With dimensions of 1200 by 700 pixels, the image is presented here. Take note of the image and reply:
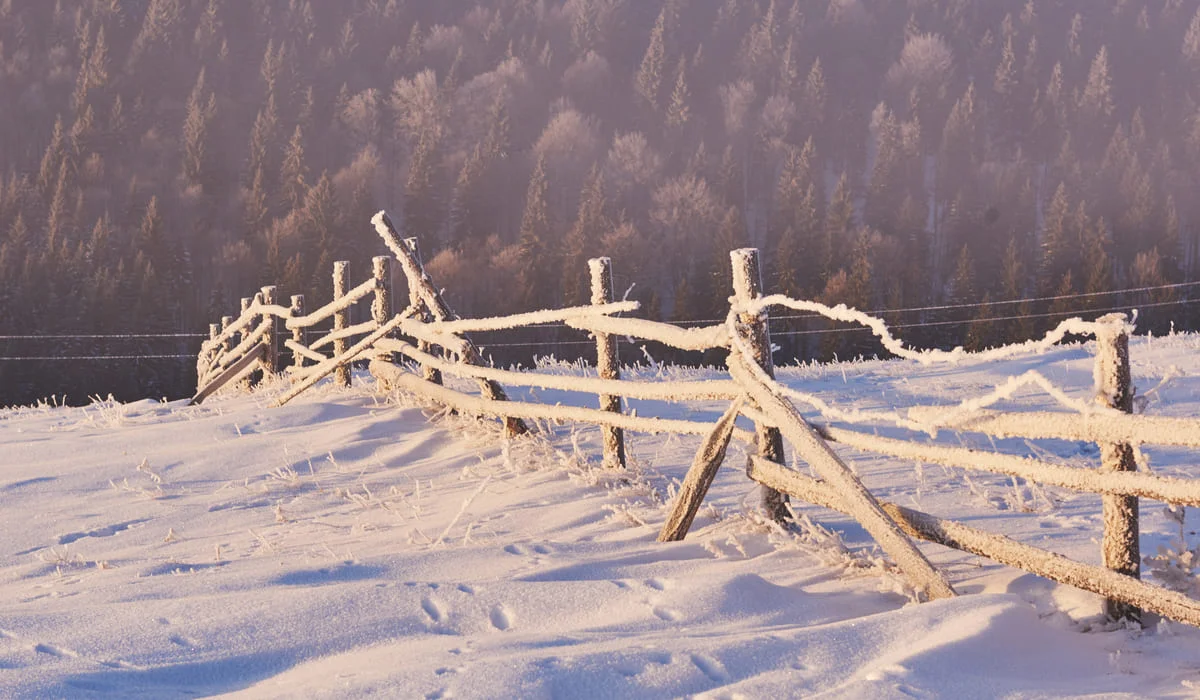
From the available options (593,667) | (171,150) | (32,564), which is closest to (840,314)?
(593,667)

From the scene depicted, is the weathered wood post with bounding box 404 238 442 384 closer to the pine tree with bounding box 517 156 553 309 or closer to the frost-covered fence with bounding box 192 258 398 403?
the frost-covered fence with bounding box 192 258 398 403

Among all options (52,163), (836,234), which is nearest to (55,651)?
(836,234)

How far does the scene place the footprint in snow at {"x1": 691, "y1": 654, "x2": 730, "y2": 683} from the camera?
2824 millimetres

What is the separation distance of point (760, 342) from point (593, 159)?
9620cm

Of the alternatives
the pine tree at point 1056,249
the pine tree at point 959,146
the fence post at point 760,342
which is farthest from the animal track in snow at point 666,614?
the pine tree at point 959,146

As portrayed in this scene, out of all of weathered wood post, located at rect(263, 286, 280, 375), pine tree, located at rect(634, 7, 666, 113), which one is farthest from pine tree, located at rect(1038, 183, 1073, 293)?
weathered wood post, located at rect(263, 286, 280, 375)

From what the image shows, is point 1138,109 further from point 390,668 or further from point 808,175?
point 390,668

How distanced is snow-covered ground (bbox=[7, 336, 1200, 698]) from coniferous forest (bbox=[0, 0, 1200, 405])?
48.4 metres

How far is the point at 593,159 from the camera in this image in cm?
9881

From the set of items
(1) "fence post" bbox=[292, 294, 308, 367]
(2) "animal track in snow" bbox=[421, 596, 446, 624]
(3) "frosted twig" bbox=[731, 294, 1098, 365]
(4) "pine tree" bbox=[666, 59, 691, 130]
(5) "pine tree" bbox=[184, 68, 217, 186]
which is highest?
(4) "pine tree" bbox=[666, 59, 691, 130]

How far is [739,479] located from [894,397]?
4.10 metres

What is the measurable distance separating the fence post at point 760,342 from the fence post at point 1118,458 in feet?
4.20

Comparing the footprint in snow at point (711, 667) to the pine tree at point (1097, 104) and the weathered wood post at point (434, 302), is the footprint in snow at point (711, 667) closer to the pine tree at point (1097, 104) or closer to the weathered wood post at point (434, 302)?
the weathered wood post at point (434, 302)

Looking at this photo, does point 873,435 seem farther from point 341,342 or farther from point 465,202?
point 465,202
